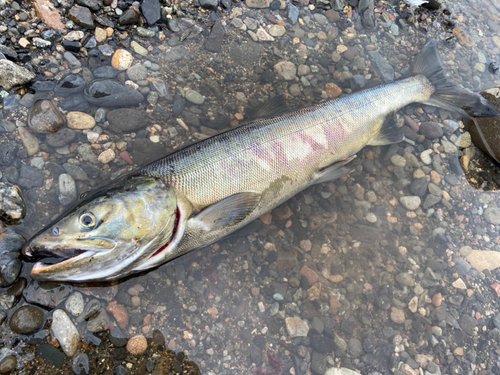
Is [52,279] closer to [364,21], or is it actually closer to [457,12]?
[364,21]

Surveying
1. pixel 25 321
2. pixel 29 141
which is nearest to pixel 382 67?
pixel 29 141

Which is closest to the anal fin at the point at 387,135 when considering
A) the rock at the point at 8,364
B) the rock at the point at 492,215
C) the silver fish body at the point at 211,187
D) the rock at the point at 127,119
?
the silver fish body at the point at 211,187

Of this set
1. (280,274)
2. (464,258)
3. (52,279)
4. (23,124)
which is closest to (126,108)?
(23,124)

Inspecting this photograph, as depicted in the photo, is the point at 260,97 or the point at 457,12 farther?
the point at 457,12

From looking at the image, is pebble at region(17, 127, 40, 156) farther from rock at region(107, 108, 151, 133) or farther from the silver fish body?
the silver fish body

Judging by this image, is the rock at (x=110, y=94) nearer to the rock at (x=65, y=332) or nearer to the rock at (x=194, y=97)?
the rock at (x=194, y=97)

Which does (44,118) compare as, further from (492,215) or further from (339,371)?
(492,215)

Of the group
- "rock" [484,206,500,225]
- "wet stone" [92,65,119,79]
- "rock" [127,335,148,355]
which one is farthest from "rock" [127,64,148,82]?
"rock" [484,206,500,225]
